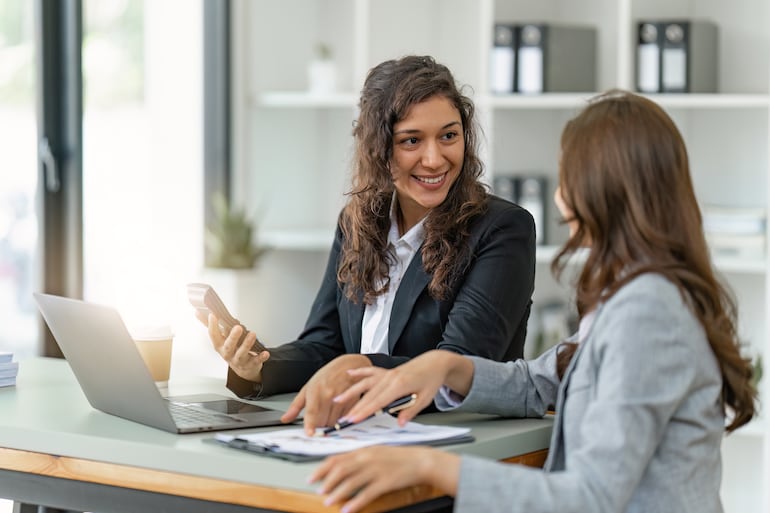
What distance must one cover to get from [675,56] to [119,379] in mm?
2641

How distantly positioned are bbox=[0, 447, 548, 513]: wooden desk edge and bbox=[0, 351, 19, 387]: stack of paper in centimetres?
39

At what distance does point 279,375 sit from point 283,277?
2.60 m

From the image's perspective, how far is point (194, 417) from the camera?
1806mm

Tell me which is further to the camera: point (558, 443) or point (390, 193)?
point (390, 193)

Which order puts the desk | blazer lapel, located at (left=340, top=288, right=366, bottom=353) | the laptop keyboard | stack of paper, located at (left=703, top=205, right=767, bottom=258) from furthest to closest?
1. stack of paper, located at (left=703, top=205, right=767, bottom=258)
2. blazer lapel, located at (left=340, top=288, right=366, bottom=353)
3. the laptop keyboard
4. the desk

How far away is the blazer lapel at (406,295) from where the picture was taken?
224 centimetres

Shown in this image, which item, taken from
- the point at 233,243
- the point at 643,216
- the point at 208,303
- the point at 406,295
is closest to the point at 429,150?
the point at 406,295

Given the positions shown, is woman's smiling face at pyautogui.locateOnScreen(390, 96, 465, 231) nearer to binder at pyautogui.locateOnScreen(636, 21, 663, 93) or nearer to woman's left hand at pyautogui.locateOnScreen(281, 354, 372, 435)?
woman's left hand at pyautogui.locateOnScreen(281, 354, 372, 435)

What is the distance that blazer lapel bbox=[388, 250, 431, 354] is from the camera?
224cm

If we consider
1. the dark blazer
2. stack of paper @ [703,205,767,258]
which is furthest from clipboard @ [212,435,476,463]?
stack of paper @ [703,205,767,258]

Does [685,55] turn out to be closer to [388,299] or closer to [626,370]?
[388,299]

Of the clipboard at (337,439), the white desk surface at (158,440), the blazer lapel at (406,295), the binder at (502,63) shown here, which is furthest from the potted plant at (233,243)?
the clipboard at (337,439)

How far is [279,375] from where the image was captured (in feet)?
6.94

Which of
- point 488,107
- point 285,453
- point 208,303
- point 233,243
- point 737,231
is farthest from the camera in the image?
point 233,243
